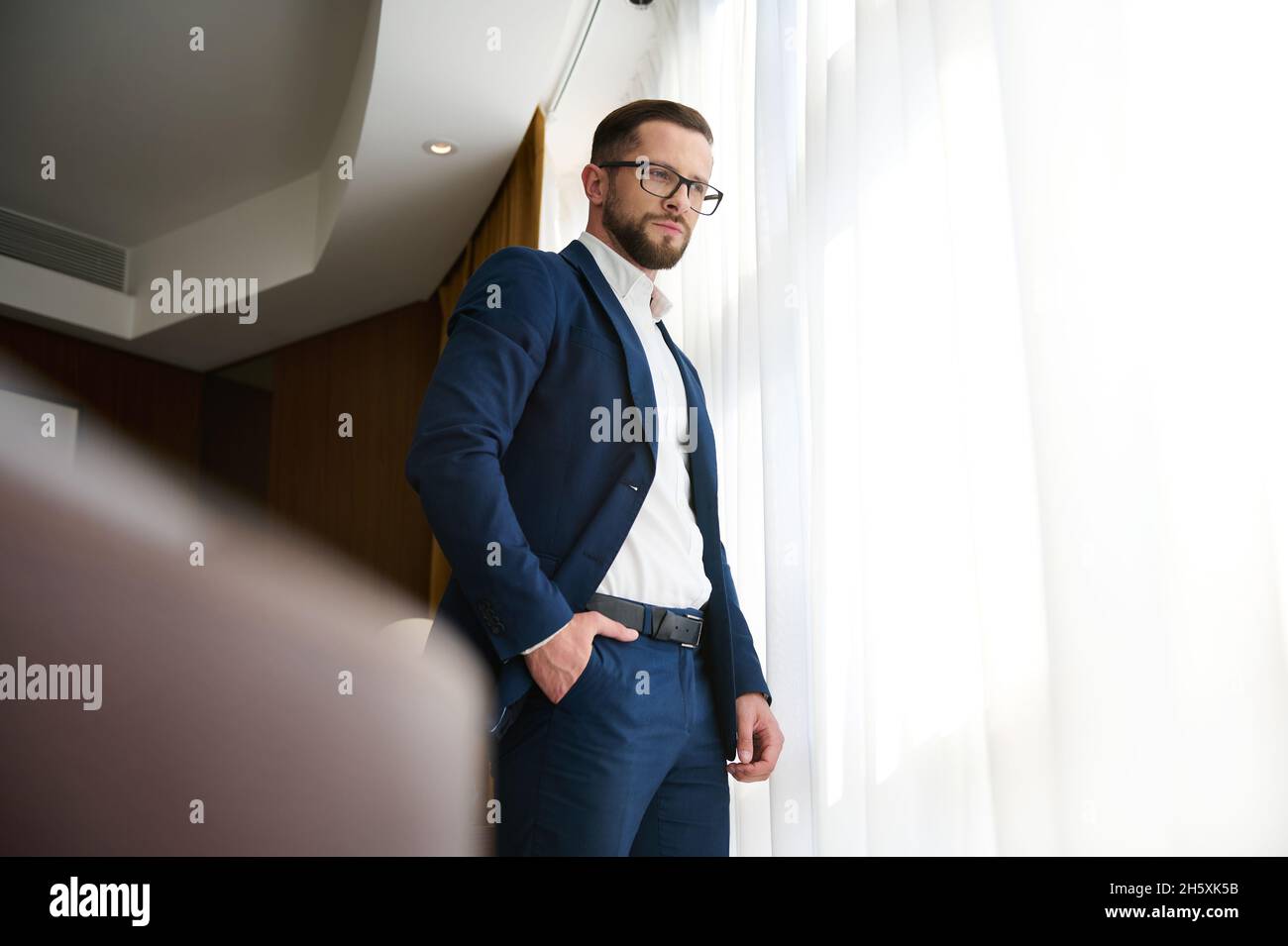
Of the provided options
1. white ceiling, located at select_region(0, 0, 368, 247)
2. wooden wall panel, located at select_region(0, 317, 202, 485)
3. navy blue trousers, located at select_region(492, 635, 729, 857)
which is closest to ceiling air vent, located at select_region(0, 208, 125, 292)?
white ceiling, located at select_region(0, 0, 368, 247)

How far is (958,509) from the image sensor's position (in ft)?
4.40

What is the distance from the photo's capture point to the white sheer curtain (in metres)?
0.97

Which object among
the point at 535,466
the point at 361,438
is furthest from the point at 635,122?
the point at 361,438

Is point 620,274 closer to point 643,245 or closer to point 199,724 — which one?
point 643,245

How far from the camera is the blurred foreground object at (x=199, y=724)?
1.67m

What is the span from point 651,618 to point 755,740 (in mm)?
292

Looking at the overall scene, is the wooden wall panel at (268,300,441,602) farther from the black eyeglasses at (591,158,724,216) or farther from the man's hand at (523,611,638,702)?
the man's hand at (523,611,638,702)

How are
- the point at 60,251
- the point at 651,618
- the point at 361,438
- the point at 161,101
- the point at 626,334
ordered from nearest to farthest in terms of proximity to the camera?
the point at 651,618 → the point at 626,334 → the point at 161,101 → the point at 361,438 → the point at 60,251

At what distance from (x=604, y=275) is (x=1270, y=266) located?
0.86m

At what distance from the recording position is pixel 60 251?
4672 mm

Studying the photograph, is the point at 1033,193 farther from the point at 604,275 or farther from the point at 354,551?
the point at 354,551

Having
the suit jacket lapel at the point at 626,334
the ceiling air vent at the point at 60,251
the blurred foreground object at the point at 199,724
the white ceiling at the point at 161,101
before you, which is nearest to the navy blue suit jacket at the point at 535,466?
the suit jacket lapel at the point at 626,334

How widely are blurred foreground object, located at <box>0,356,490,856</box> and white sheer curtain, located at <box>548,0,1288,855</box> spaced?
0.58 m
